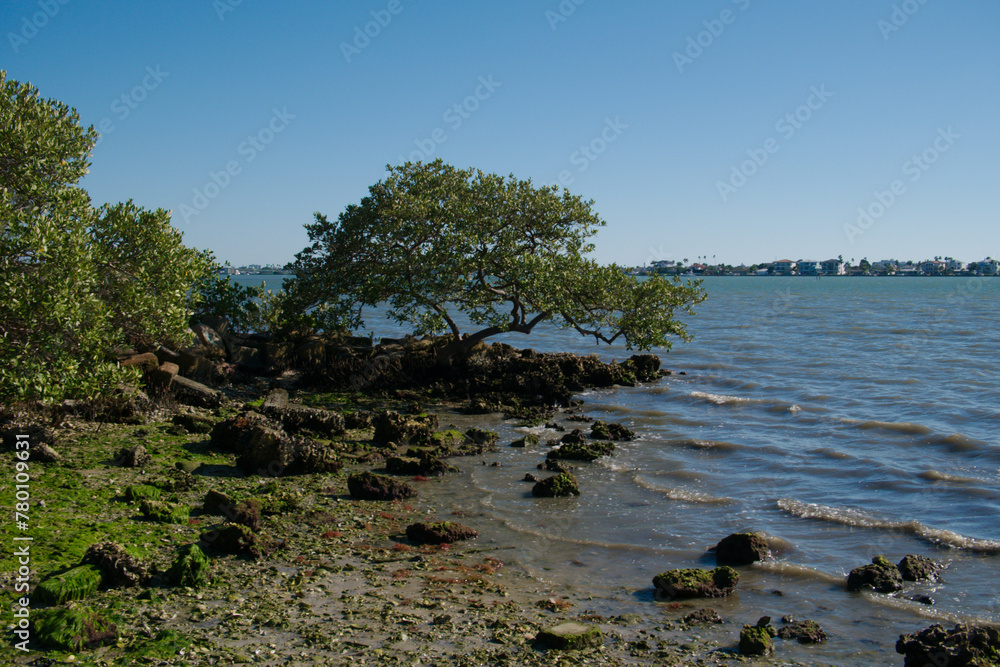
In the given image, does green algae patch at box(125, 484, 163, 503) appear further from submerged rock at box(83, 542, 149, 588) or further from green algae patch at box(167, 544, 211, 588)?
green algae patch at box(167, 544, 211, 588)

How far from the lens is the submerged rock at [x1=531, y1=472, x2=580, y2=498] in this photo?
15023mm

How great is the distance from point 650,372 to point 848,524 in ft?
62.5

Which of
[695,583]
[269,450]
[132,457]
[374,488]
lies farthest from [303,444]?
[695,583]

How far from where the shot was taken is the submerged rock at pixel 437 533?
39.0 ft

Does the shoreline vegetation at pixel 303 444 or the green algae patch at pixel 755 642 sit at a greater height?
the shoreline vegetation at pixel 303 444

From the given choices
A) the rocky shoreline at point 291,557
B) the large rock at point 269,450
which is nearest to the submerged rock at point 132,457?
the rocky shoreline at point 291,557

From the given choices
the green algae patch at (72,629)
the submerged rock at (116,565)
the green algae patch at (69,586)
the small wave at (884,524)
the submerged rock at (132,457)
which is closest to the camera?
the green algae patch at (72,629)

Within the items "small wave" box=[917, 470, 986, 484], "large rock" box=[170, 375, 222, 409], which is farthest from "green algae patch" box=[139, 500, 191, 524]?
"small wave" box=[917, 470, 986, 484]

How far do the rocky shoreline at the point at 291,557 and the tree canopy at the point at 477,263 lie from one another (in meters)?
5.72

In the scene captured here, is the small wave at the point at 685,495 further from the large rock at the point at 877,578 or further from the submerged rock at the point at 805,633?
the submerged rock at the point at 805,633

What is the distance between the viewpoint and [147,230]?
595 inches

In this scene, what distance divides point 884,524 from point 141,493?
13.2 m

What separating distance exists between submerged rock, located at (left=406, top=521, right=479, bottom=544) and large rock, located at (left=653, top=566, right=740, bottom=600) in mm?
3243

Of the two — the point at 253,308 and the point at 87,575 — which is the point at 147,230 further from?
the point at 253,308
